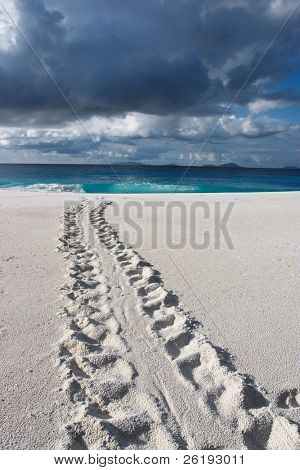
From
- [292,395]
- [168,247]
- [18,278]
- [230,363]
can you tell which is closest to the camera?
[292,395]

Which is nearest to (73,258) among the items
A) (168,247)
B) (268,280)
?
(168,247)

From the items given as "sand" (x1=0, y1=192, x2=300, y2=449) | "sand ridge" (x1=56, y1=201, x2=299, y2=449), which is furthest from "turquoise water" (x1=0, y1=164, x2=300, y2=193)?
"sand ridge" (x1=56, y1=201, x2=299, y2=449)

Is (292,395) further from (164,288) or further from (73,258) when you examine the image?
(73,258)

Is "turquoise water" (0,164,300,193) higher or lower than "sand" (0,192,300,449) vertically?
lower

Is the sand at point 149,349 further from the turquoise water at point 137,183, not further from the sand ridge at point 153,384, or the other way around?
the turquoise water at point 137,183

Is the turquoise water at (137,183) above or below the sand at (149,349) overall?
below

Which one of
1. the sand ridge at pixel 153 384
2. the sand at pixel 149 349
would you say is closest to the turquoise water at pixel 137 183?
the sand at pixel 149 349

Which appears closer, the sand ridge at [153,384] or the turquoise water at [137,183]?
the sand ridge at [153,384]

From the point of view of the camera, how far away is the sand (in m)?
2.20

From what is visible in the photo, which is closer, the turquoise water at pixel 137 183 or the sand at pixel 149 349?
the sand at pixel 149 349

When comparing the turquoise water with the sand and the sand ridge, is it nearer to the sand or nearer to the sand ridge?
the sand

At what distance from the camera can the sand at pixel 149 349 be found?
86.6 inches

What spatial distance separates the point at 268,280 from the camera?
177 inches
